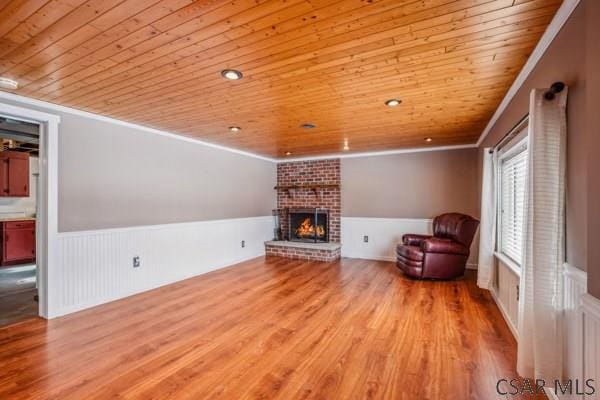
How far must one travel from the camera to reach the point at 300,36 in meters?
1.74

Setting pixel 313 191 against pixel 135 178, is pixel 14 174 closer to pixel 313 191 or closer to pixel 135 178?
pixel 135 178

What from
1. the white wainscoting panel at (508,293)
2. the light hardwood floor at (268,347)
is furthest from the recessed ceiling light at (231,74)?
the white wainscoting panel at (508,293)

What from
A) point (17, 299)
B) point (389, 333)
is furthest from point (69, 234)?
point (389, 333)

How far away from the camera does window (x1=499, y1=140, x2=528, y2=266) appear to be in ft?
8.99

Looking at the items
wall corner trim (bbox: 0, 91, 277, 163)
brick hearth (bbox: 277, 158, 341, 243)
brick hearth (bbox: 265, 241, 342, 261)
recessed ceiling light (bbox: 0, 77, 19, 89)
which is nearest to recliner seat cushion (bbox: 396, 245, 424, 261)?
brick hearth (bbox: 265, 241, 342, 261)

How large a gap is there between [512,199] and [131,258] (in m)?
4.68

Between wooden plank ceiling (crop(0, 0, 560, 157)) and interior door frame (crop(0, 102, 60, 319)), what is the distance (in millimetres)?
389

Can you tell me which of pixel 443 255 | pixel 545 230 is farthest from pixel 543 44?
pixel 443 255

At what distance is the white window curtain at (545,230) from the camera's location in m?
1.60

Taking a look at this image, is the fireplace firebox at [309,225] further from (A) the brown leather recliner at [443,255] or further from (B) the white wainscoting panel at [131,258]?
(A) the brown leather recliner at [443,255]

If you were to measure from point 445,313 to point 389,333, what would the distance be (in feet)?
2.93

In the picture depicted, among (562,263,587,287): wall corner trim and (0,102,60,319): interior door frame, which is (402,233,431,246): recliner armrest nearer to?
(562,263,587,287): wall corner trim

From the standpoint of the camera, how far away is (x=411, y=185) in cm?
554

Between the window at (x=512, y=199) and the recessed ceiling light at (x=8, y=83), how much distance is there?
4.48 meters
